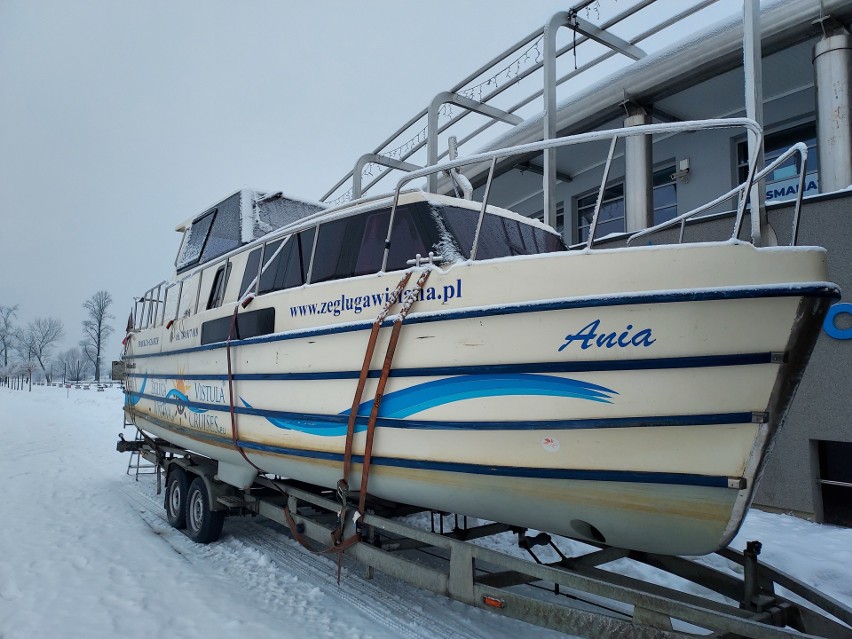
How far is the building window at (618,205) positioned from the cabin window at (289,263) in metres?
5.87

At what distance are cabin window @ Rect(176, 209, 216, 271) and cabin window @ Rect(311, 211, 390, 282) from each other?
119 inches

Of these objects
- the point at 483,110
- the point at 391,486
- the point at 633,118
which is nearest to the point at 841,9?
the point at 633,118

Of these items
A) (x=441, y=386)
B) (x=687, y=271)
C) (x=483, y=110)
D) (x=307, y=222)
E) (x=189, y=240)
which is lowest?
(x=441, y=386)

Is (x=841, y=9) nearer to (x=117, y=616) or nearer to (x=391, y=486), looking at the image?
(x=391, y=486)

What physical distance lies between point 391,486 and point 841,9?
6784 mm

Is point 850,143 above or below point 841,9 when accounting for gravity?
below

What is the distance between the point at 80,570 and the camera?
4207 mm

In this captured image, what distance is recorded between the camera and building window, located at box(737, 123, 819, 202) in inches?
306

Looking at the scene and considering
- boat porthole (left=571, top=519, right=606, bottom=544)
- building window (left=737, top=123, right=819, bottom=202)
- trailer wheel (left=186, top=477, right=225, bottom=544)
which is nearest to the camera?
boat porthole (left=571, top=519, right=606, bottom=544)

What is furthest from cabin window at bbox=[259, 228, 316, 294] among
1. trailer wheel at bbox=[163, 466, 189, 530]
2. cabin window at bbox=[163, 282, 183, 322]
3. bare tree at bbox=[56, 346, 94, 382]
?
bare tree at bbox=[56, 346, 94, 382]

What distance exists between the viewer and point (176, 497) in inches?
231

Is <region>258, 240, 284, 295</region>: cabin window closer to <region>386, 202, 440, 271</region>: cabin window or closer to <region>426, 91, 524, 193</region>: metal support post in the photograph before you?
<region>386, 202, 440, 271</region>: cabin window

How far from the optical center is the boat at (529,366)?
238cm

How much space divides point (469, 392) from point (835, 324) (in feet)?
14.4
